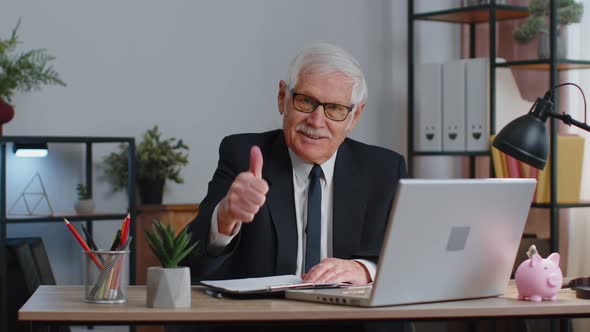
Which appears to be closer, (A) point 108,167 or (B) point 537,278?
(B) point 537,278

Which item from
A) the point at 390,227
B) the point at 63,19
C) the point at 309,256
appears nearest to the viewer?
the point at 390,227

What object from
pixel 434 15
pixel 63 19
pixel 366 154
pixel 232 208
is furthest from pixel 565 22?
pixel 232 208

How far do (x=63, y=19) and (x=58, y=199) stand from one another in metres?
0.79

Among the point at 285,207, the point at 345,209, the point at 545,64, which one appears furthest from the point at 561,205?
the point at 285,207

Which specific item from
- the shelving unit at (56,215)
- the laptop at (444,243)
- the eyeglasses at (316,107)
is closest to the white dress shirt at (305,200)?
the eyeglasses at (316,107)

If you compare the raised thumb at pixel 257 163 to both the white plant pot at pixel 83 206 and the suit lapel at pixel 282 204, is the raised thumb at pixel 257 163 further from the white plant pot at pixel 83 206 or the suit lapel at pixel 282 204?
the white plant pot at pixel 83 206

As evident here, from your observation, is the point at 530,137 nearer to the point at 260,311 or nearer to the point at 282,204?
the point at 282,204

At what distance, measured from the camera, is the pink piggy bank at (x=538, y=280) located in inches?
82.3

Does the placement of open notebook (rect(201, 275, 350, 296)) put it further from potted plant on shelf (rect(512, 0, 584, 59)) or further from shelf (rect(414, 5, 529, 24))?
shelf (rect(414, 5, 529, 24))

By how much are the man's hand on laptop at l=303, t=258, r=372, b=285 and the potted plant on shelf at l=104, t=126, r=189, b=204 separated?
6.95 ft

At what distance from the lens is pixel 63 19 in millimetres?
4164

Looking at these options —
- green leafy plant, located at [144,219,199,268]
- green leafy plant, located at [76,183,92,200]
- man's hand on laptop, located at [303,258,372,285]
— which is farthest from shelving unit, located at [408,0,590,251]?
green leafy plant, located at [144,219,199,268]

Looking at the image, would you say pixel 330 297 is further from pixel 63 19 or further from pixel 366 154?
pixel 63 19

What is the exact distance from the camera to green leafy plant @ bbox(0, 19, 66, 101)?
154 inches
